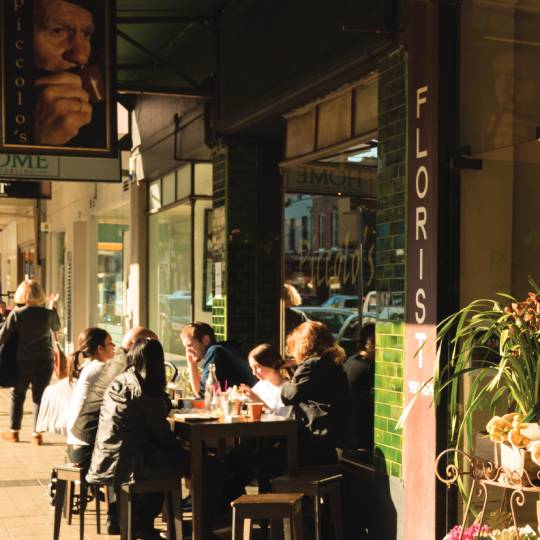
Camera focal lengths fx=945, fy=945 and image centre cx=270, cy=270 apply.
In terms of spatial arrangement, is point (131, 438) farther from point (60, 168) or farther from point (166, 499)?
point (60, 168)

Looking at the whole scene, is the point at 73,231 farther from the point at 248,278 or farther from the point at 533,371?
the point at 533,371

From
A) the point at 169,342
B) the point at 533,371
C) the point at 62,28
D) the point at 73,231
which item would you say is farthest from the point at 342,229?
the point at 73,231

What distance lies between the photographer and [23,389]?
11.1 metres

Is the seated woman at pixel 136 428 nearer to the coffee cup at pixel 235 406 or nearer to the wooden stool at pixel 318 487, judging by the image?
the coffee cup at pixel 235 406

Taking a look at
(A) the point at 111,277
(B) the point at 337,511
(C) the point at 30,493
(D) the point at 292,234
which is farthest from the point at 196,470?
(A) the point at 111,277

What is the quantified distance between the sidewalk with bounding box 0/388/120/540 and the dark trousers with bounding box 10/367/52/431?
30 centimetres

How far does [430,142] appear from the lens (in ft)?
18.4

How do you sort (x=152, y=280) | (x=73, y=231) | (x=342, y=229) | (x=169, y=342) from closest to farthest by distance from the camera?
(x=342, y=229) → (x=169, y=342) → (x=152, y=280) → (x=73, y=231)

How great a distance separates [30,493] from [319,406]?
321 centimetres

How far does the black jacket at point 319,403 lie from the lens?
6.45 metres

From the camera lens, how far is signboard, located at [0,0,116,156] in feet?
28.3

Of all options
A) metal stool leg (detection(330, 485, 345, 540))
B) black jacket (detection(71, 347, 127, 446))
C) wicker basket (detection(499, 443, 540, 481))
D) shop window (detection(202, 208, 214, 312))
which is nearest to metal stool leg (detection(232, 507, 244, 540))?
metal stool leg (detection(330, 485, 345, 540))

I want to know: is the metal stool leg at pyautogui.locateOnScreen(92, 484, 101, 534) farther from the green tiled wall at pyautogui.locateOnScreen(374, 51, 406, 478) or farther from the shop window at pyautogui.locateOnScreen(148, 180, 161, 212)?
the shop window at pyautogui.locateOnScreen(148, 180, 161, 212)

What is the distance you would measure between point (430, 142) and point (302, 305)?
136 inches
